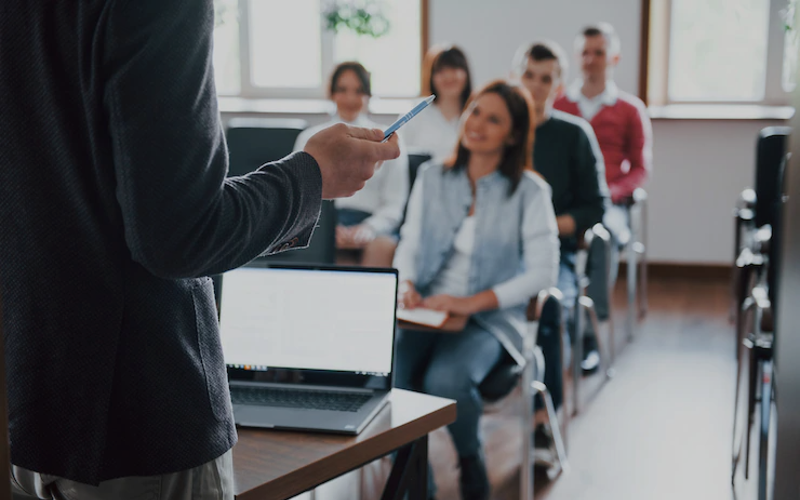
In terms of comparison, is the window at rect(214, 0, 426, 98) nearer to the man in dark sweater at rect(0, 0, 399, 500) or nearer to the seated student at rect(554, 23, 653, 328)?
the seated student at rect(554, 23, 653, 328)

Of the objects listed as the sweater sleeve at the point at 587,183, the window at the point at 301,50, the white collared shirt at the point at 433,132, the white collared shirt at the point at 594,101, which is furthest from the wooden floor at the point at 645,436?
the window at the point at 301,50

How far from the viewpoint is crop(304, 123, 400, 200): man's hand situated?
3.32 ft

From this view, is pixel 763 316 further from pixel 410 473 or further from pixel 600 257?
pixel 600 257

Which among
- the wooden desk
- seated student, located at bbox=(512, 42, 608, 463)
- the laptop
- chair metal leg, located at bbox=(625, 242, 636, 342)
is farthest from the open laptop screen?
chair metal leg, located at bbox=(625, 242, 636, 342)

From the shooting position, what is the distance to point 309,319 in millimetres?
1614

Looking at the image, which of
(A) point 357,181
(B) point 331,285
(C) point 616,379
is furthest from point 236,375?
(C) point 616,379

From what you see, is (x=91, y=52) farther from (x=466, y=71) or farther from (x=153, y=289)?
(x=466, y=71)

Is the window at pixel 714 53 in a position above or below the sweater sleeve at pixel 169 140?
above

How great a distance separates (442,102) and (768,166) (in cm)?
165

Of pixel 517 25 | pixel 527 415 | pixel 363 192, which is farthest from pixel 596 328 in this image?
pixel 517 25

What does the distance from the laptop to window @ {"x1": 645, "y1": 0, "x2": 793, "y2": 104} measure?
4859mm

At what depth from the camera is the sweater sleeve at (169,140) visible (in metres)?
0.82

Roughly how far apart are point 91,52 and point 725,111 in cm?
580

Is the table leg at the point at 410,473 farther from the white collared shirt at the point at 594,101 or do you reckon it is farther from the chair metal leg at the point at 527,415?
the white collared shirt at the point at 594,101
